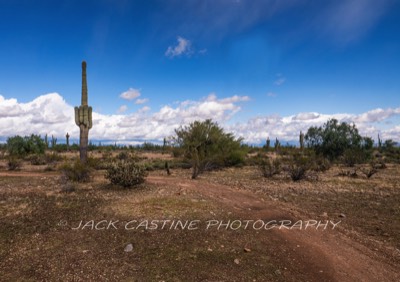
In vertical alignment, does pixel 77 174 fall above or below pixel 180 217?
above

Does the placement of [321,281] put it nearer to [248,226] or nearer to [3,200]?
[248,226]

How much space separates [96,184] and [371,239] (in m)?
9.38

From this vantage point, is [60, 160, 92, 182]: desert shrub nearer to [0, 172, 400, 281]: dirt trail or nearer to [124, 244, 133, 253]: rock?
[0, 172, 400, 281]: dirt trail

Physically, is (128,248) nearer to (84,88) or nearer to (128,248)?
(128,248)

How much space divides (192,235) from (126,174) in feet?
Result: 17.5

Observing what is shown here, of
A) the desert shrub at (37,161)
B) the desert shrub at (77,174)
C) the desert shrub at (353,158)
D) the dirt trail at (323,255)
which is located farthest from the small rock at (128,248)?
the desert shrub at (353,158)

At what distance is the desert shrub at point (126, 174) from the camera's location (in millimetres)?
11009

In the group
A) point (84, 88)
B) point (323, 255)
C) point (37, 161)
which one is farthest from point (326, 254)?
point (37, 161)

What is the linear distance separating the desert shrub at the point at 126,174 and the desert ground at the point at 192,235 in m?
0.38

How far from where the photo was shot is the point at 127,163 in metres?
11.9

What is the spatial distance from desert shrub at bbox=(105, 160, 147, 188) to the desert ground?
1.23 feet

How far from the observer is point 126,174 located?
11086 millimetres

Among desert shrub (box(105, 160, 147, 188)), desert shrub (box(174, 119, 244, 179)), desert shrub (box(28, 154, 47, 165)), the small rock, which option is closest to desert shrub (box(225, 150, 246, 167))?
desert shrub (box(174, 119, 244, 179))

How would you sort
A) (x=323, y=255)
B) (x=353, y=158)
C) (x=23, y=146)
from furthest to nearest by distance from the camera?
1. (x=23, y=146)
2. (x=353, y=158)
3. (x=323, y=255)
